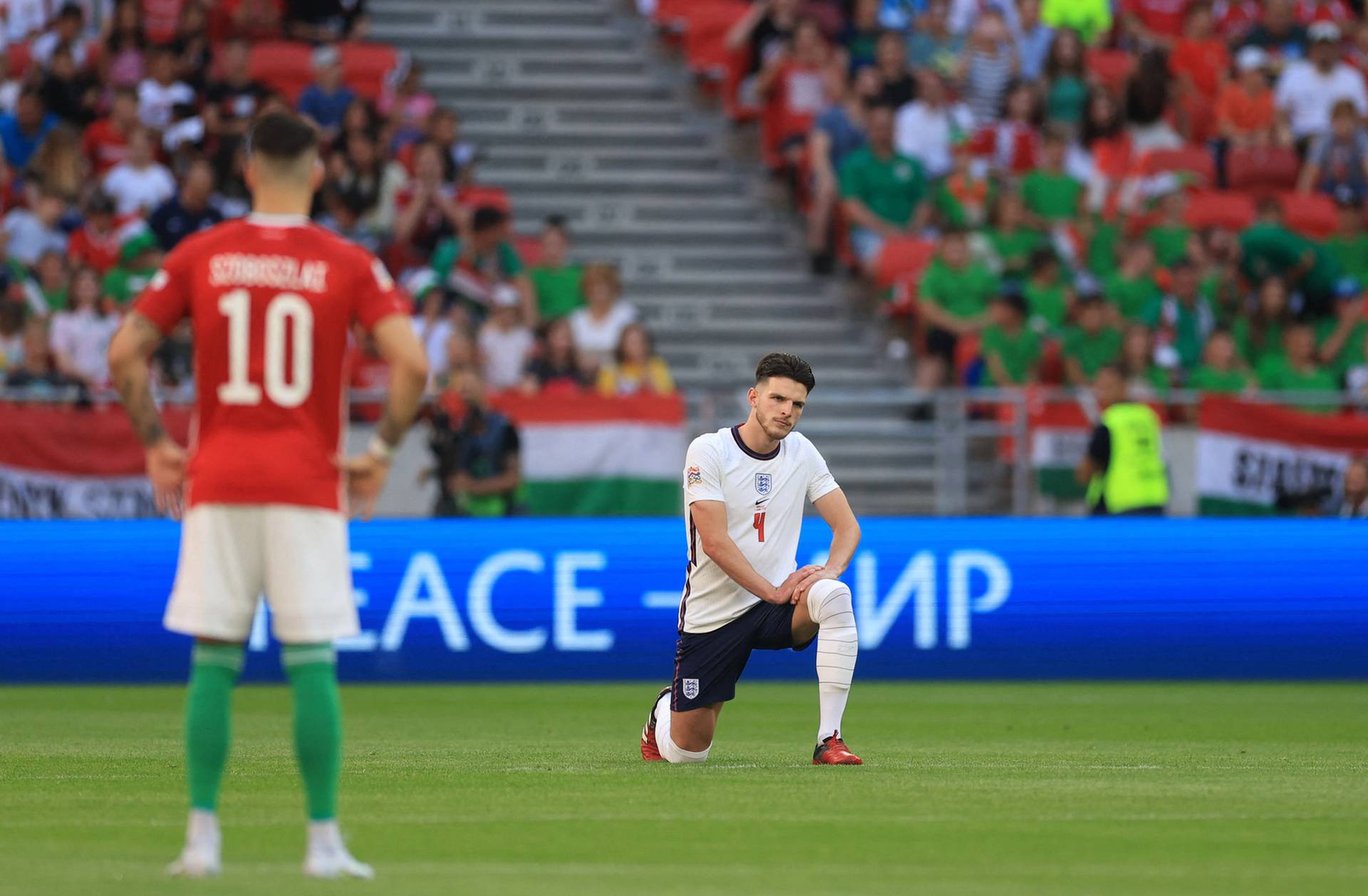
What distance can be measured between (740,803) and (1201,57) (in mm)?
18243

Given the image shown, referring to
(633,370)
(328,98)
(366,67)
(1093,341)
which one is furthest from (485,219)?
(1093,341)

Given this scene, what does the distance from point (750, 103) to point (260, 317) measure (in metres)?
17.1

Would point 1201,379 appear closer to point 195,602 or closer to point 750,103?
point 750,103

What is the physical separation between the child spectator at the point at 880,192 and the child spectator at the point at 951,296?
1271 mm

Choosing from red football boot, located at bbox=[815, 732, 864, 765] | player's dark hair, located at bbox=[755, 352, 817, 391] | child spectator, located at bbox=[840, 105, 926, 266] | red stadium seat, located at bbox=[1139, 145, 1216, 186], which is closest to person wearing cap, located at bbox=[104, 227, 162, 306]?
child spectator, located at bbox=[840, 105, 926, 266]

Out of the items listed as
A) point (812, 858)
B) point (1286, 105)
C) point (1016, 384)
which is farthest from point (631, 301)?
point (812, 858)

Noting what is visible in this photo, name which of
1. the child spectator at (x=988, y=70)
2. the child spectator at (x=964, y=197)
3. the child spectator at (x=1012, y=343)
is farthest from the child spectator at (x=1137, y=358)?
the child spectator at (x=988, y=70)

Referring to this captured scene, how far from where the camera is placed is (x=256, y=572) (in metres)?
6.48

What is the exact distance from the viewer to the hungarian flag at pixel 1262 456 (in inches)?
714

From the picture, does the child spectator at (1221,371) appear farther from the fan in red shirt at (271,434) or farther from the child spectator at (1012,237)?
the fan in red shirt at (271,434)

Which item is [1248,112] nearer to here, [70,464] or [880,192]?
[880,192]

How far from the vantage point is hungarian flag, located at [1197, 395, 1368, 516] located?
1812 cm

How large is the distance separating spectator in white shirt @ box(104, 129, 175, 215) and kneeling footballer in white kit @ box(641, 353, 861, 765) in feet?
37.9

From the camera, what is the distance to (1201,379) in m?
19.8
